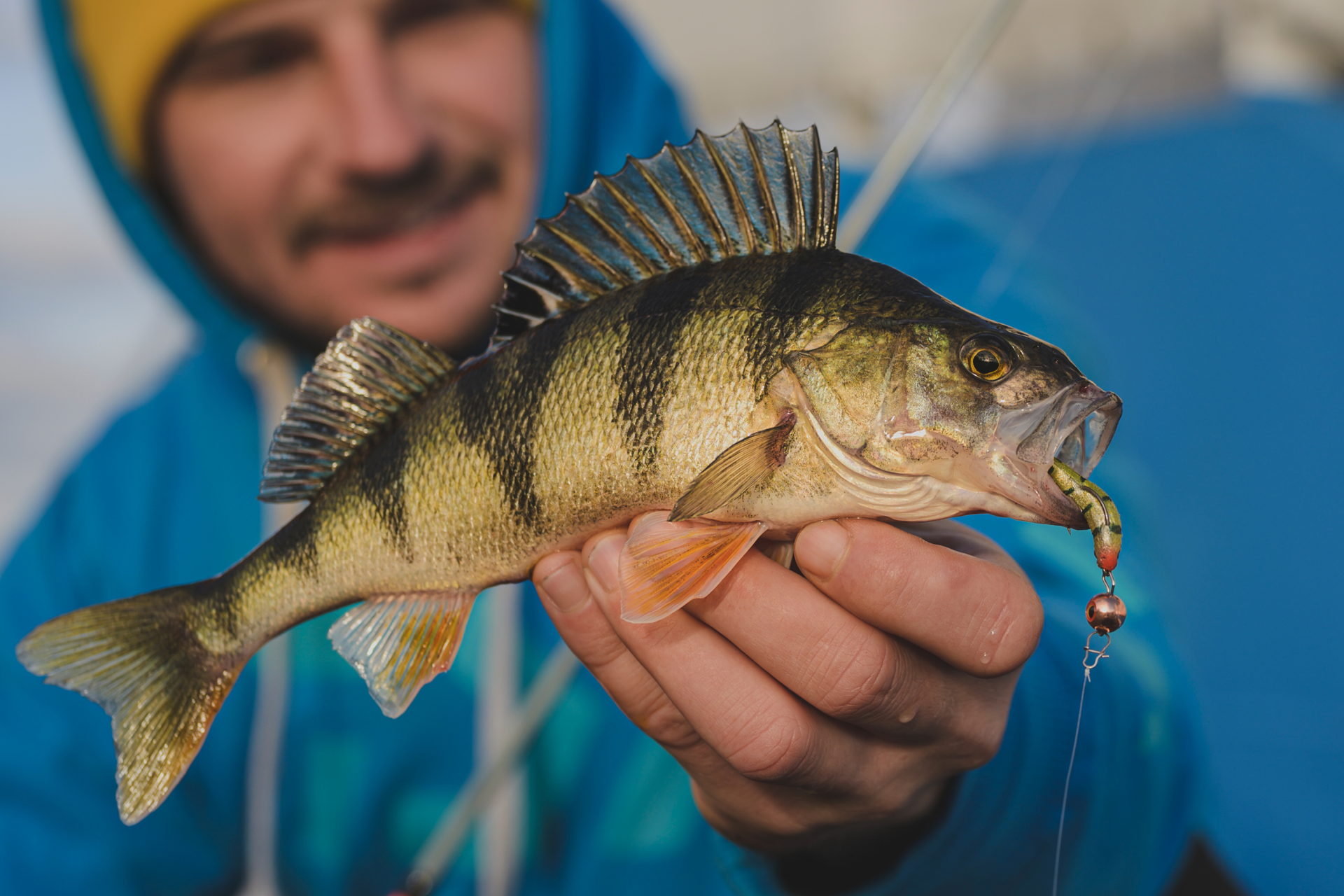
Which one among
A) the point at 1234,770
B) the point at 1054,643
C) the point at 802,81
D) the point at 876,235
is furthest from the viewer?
the point at 802,81

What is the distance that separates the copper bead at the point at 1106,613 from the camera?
508 mm

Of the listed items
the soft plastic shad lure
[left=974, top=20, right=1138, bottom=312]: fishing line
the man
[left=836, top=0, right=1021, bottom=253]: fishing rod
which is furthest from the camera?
[left=974, top=20, right=1138, bottom=312]: fishing line

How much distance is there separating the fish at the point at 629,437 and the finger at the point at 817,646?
43 mm

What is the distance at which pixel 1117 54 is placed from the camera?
343 centimetres

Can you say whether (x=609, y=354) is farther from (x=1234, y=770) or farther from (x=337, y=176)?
(x=1234, y=770)

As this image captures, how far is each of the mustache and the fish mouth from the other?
1.38 metres

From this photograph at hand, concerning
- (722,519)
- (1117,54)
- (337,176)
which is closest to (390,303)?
(337,176)

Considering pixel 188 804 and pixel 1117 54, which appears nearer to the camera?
pixel 188 804

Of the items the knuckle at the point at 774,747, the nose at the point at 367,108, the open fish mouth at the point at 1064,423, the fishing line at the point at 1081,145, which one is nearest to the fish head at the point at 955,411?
the open fish mouth at the point at 1064,423

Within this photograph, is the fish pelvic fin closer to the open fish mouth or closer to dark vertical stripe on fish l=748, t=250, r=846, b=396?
dark vertical stripe on fish l=748, t=250, r=846, b=396

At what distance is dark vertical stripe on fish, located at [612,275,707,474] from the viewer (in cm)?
61

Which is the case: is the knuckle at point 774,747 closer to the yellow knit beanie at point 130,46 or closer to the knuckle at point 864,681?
the knuckle at point 864,681

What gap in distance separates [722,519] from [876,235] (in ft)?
5.41

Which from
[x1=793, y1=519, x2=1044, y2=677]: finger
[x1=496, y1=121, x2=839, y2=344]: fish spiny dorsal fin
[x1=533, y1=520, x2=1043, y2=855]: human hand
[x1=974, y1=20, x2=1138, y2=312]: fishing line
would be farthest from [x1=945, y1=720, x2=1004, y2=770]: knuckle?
[x1=974, y1=20, x2=1138, y2=312]: fishing line
